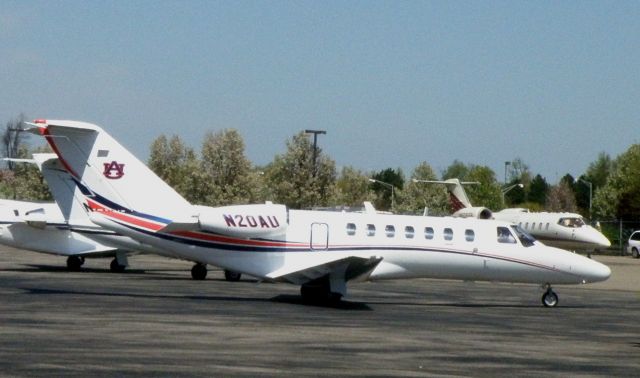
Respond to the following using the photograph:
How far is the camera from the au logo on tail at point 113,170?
29.1 meters

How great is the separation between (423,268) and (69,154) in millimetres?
8992

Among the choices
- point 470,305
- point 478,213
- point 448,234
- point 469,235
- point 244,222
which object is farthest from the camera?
point 478,213

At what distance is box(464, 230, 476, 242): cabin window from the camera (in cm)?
2959

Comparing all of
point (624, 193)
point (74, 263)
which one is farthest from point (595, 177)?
point (74, 263)

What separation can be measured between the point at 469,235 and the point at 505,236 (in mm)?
1048

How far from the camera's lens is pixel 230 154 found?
283ft

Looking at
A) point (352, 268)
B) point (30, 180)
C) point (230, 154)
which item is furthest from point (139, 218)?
point (30, 180)

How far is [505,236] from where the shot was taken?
3009 cm

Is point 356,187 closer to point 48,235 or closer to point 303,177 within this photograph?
point 303,177

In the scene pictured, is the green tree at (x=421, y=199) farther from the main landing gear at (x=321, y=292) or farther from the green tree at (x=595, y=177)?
the main landing gear at (x=321, y=292)

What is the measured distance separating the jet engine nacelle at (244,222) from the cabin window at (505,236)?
558cm

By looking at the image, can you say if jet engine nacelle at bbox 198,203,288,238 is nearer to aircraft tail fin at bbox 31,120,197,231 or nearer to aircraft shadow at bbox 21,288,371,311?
aircraft tail fin at bbox 31,120,197,231

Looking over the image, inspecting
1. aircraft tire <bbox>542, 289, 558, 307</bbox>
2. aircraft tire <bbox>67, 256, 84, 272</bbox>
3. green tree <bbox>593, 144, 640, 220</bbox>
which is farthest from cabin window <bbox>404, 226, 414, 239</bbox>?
green tree <bbox>593, 144, 640, 220</bbox>

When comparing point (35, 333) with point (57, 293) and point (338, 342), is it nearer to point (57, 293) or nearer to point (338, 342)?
point (338, 342)
